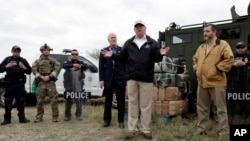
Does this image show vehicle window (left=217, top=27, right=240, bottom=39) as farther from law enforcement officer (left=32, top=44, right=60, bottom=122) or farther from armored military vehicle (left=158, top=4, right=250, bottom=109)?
law enforcement officer (left=32, top=44, right=60, bottom=122)

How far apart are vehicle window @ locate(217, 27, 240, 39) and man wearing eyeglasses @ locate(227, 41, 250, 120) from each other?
155 cm

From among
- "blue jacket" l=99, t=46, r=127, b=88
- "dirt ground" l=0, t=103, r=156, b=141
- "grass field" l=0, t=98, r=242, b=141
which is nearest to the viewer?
"grass field" l=0, t=98, r=242, b=141

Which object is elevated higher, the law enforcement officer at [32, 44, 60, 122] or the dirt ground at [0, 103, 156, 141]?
the law enforcement officer at [32, 44, 60, 122]

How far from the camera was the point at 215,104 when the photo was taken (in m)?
5.34

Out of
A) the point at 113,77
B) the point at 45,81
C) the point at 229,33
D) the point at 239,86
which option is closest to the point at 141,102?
the point at 113,77

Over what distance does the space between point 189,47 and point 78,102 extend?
3.18 metres

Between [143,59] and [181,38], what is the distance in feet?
12.7

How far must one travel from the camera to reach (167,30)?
30.2ft

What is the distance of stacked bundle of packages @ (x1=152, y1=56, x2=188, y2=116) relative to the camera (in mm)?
6555

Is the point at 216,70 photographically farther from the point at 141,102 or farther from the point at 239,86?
the point at 239,86

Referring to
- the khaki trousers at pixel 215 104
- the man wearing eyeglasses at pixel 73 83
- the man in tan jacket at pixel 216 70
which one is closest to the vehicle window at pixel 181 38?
the man wearing eyeglasses at pixel 73 83

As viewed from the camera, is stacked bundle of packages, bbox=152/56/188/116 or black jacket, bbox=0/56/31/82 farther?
black jacket, bbox=0/56/31/82

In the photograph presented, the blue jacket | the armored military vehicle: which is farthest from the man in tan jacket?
the armored military vehicle

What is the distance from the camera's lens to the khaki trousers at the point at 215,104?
204 inches
